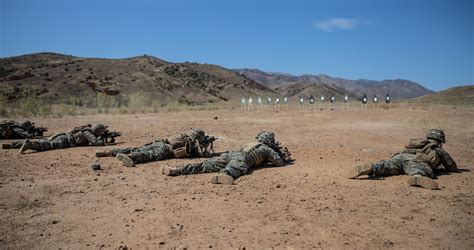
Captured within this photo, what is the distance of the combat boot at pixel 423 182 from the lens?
7.02m

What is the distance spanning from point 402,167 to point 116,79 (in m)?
52.0

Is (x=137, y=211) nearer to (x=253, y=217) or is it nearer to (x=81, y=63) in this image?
(x=253, y=217)

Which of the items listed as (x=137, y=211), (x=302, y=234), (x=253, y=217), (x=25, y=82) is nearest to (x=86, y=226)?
(x=137, y=211)

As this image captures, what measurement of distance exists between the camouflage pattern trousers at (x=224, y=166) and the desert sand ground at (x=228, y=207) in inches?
7.5

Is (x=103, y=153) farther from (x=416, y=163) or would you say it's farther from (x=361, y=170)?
(x=416, y=163)

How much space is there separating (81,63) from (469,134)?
57.1 meters

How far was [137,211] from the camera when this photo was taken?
19.6 ft

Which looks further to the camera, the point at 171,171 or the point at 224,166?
the point at 224,166

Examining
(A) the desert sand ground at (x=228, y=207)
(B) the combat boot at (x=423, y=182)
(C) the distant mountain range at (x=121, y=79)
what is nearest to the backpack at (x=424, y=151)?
(A) the desert sand ground at (x=228, y=207)

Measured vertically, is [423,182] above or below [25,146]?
below

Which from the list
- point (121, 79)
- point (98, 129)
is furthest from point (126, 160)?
point (121, 79)

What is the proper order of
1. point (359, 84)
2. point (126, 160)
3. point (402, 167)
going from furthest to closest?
point (359, 84) → point (126, 160) → point (402, 167)

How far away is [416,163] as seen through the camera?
310 inches

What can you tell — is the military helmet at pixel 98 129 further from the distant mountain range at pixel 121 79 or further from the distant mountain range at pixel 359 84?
the distant mountain range at pixel 359 84
